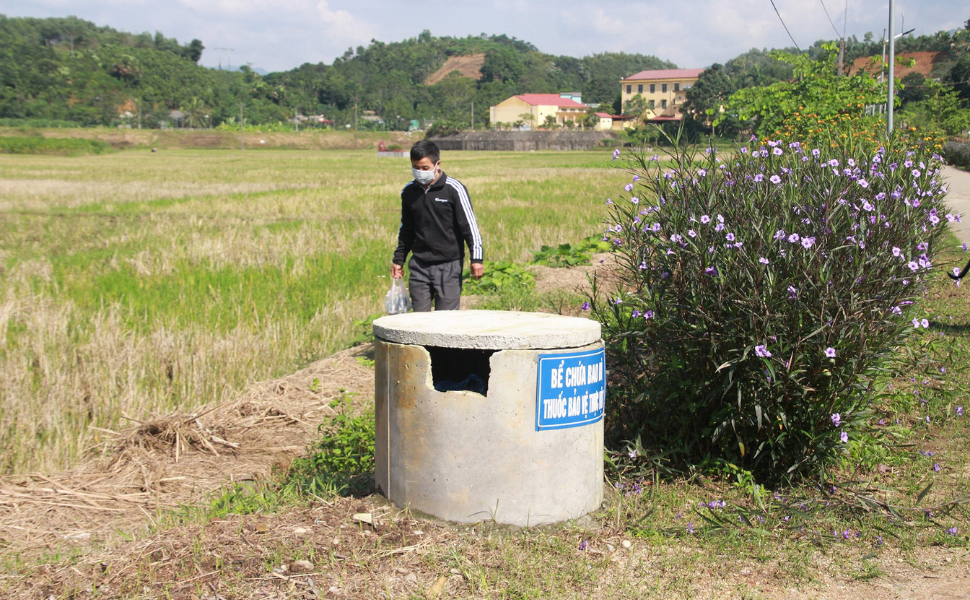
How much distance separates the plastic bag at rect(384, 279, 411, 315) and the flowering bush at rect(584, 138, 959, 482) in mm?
2185

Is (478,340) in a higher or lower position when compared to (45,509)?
higher

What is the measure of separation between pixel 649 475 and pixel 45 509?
11.2 feet

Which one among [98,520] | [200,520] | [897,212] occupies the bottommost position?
[98,520]

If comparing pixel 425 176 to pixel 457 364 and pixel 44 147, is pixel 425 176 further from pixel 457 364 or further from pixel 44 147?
pixel 44 147

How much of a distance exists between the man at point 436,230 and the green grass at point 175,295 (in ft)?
6.33

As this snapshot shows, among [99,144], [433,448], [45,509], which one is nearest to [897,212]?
[433,448]

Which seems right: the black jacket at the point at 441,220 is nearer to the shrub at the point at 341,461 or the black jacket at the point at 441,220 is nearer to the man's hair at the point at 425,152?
the man's hair at the point at 425,152

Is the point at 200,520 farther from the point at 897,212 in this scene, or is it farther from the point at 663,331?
the point at 897,212

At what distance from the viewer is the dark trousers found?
21.6ft

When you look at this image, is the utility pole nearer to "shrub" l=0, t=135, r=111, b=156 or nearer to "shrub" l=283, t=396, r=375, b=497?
"shrub" l=283, t=396, r=375, b=497

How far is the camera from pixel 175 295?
9.95 m

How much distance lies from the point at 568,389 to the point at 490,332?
44 centimetres

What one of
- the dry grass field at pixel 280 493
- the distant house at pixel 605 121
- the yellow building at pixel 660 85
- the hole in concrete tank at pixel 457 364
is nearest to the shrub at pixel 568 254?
the dry grass field at pixel 280 493

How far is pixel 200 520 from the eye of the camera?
4.17m
